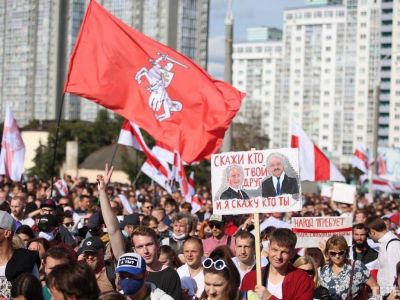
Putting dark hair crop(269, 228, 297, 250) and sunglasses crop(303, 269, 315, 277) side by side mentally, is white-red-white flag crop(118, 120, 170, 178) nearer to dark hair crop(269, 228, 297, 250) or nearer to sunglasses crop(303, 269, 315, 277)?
sunglasses crop(303, 269, 315, 277)

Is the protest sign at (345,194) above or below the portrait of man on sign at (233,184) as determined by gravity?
below

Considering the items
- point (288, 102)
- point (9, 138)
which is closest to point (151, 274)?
point (9, 138)

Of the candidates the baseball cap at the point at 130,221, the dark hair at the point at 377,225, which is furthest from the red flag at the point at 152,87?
the dark hair at the point at 377,225

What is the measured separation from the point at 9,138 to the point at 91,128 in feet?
217

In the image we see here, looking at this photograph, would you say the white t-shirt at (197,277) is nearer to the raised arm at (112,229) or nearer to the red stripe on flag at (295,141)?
the raised arm at (112,229)

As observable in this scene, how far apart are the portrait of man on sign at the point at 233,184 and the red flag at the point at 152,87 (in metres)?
5.07

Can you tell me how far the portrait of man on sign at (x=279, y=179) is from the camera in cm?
734

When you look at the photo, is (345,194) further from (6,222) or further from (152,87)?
(6,222)

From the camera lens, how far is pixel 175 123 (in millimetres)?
12727

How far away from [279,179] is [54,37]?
99.3m

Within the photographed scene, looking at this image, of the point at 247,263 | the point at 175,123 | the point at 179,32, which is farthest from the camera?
the point at 179,32

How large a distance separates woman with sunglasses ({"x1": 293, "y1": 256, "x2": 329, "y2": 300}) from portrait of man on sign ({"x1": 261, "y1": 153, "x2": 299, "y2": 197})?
871 millimetres

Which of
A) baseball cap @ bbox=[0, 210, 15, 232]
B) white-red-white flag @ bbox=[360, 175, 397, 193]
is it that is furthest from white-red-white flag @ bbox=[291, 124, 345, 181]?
white-red-white flag @ bbox=[360, 175, 397, 193]

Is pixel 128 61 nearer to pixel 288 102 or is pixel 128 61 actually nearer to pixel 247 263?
pixel 247 263
